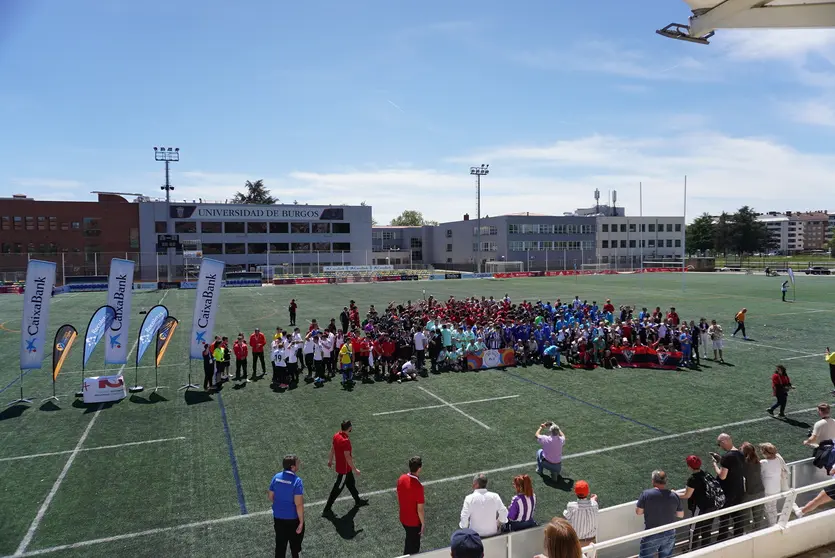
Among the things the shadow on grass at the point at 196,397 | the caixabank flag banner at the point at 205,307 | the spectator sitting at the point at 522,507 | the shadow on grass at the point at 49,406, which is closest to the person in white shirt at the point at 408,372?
the shadow on grass at the point at 196,397

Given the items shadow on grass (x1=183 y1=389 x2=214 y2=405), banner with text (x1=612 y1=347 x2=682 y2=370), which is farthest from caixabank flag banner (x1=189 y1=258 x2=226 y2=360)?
banner with text (x1=612 y1=347 x2=682 y2=370)

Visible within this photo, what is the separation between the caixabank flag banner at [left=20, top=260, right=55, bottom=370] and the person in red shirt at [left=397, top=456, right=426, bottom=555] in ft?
42.8

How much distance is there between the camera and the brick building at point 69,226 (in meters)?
67.4

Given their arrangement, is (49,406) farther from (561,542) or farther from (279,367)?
(561,542)

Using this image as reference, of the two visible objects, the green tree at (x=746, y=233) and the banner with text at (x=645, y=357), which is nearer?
the banner with text at (x=645, y=357)

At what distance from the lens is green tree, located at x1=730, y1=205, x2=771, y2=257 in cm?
11370

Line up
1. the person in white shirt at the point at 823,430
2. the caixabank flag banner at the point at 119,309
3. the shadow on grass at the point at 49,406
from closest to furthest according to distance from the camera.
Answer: the person in white shirt at the point at 823,430, the shadow on grass at the point at 49,406, the caixabank flag banner at the point at 119,309

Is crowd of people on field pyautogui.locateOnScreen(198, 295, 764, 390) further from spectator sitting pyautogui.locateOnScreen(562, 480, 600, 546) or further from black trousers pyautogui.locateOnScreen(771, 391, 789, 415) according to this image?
spectator sitting pyautogui.locateOnScreen(562, 480, 600, 546)

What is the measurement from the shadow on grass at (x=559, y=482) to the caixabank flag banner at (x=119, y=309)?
486 inches

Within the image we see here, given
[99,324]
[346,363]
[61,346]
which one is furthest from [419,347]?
[61,346]

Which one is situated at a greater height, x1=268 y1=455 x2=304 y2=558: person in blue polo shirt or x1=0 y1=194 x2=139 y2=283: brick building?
x1=0 y1=194 x2=139 y2=283: brick building

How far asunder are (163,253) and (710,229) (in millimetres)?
112717

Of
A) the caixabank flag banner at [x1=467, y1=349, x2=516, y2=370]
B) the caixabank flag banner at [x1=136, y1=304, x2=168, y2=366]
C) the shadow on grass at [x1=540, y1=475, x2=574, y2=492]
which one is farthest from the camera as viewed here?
the caixabank flag banner at [x1=467, y1=349, x2=516, y2=370]

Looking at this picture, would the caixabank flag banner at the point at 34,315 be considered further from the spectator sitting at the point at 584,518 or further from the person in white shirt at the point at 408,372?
the spectator sitting at the point at 584,518
